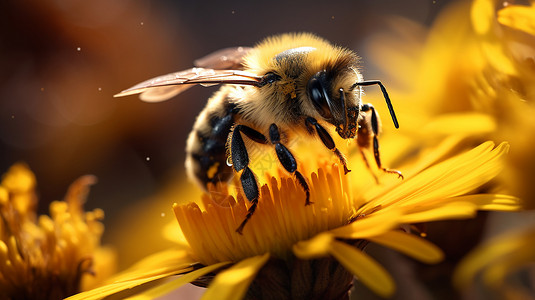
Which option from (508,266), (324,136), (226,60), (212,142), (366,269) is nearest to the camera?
(366,269)

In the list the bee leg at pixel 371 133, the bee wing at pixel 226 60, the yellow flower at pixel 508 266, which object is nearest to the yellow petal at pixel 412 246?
the yellow flower at pixel 508 266

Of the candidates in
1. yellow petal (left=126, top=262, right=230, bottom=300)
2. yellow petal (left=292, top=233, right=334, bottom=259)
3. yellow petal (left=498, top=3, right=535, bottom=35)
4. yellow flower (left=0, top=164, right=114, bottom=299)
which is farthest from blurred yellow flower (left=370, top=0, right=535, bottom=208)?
yellow flower (left=0, top=164, right=114, bottom=299)

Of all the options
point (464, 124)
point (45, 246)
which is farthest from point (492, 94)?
point (45, 246)

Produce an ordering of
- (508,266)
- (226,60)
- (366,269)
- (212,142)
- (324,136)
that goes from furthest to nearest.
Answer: (226,60)
(212,142)
(324,136)
(508,266)
(366,269)

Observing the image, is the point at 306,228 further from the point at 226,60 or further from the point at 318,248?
the point at 226,60

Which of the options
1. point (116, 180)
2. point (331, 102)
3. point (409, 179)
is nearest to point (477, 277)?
point (409, 179)

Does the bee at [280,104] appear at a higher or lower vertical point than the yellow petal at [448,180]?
higher

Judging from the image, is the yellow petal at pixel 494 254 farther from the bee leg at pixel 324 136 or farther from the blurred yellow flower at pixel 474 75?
the bee leg at pixel 324 136
